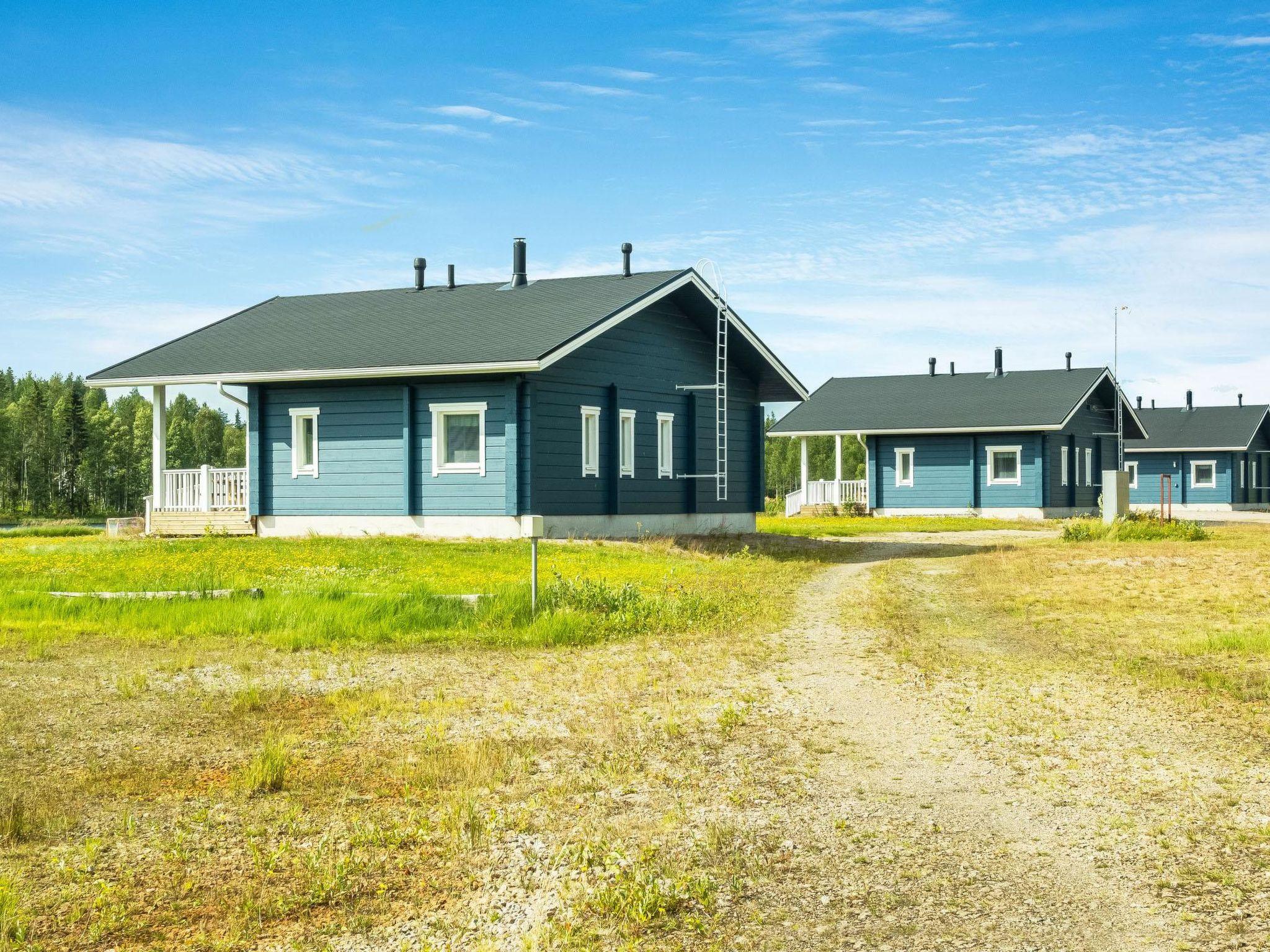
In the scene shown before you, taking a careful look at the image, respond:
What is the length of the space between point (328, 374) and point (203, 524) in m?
4.98

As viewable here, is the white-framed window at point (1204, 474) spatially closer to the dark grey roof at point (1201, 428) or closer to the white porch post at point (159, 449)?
the dark grey roof at point (1201, 428)

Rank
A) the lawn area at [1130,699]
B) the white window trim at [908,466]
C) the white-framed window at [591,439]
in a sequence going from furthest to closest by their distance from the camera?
the white window trim at [908,466], the white-framed window at [591,439], the lawn area at [1130,699]

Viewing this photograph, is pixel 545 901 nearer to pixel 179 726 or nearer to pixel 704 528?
pixel 179 726

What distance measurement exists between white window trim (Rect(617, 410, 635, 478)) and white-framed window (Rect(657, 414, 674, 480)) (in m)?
1.11

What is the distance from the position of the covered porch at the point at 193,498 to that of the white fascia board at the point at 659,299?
7580 millimetres

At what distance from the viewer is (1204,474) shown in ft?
197

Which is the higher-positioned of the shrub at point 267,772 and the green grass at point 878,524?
the green grass at point 878,524

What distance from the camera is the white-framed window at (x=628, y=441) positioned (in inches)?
1057

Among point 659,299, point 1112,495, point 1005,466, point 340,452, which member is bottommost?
point 1112,495

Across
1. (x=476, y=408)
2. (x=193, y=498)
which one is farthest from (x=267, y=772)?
(x=193, y=498)

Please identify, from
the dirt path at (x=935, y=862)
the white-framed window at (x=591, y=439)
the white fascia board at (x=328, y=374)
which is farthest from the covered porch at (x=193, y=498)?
the dirt path at (x=935, y=862)

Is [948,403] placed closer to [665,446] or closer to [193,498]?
[665,446]

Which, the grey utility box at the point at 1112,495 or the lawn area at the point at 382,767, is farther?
the grey utility box at the point at 1112,495

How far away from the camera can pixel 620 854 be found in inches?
215
